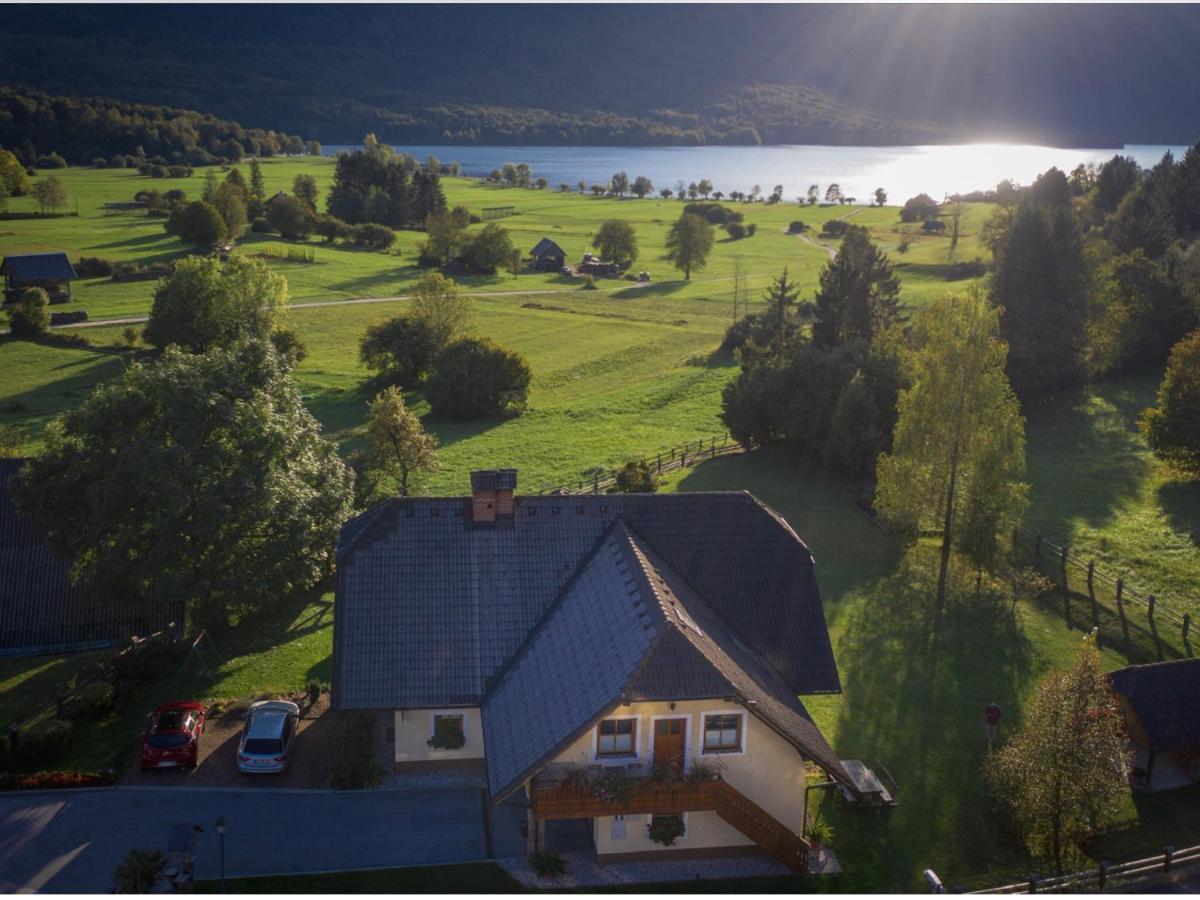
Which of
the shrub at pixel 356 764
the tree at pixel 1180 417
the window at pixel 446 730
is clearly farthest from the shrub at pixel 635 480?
the tree at pixel 1180 417

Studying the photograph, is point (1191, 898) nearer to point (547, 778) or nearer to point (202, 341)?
point (547, 778)

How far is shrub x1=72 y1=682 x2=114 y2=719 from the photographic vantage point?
2459cm

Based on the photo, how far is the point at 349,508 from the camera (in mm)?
32000

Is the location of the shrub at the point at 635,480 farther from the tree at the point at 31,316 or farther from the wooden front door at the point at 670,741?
the tree at the point at 31,316

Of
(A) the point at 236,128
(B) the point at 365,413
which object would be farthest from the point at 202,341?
(A) the point at 236,128

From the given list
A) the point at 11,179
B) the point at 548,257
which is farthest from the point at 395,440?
the point at 11,179

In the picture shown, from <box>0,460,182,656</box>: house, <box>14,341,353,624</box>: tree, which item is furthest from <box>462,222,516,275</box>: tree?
<box>0,460,182,656</box>: house

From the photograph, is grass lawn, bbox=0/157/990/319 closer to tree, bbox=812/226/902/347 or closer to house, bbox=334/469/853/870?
tree, bbox=812/226/902/347

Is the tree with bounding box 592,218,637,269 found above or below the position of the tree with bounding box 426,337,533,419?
above

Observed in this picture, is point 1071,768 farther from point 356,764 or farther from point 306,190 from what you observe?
point 306,190

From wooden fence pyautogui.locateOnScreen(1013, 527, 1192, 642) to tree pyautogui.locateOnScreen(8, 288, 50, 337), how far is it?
64771 millimetres

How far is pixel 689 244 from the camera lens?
106 meters

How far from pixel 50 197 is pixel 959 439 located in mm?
112921

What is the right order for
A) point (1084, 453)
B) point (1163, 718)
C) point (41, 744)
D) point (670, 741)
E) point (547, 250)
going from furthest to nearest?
point (547, 250)
point (1084, 453)
point (1163, 718)
point (41, 744)
point (670, 741)
